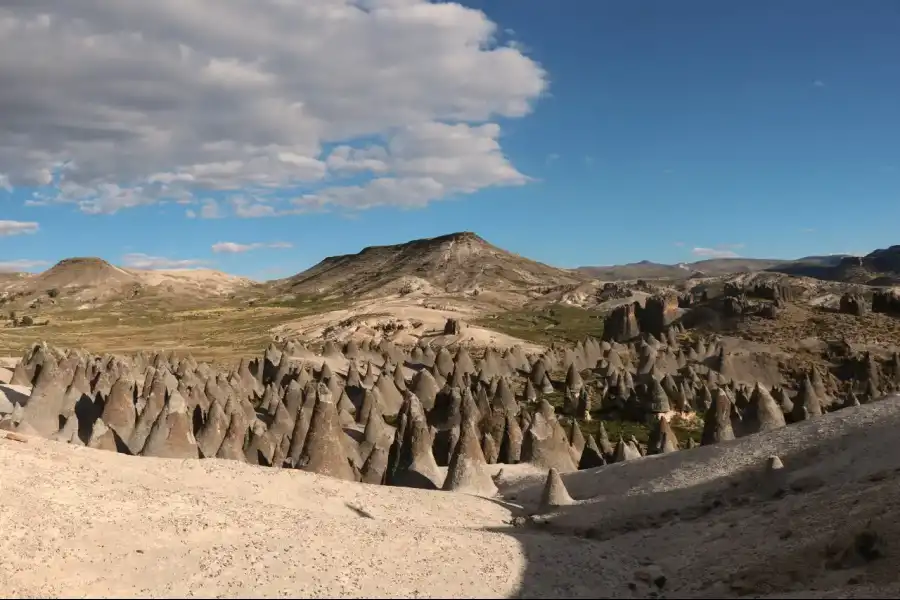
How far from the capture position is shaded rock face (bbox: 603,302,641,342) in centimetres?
8019

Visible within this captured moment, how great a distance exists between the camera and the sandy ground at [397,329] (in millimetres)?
76812

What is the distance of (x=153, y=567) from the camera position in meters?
11.4

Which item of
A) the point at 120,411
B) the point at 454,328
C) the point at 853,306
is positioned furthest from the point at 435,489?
the point at 853,306

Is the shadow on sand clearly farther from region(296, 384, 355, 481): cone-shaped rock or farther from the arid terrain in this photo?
region(296, 384, 355, 481): cone-shaped rock

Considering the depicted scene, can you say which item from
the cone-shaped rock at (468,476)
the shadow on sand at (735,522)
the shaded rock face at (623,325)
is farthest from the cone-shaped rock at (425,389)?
the shaded rock face at (623,325)

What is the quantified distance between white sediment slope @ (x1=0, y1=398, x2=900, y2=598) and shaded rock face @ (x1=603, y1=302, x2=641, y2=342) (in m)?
60.2

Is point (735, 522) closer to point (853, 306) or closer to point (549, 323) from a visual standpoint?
point (853, 306)

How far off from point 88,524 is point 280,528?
3.47 metres

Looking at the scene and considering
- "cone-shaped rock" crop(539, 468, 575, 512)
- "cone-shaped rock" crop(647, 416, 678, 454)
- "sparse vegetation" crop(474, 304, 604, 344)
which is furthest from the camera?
"sparse vegetation" crop(474, 304, 604, 344)

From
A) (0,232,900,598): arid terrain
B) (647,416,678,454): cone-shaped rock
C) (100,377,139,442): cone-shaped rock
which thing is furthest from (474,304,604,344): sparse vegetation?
(100,377,139,442): cone-shaped rock

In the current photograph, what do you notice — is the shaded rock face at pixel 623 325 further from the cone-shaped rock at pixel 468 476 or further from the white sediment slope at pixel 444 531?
the white sediment slope at pixel 444 531

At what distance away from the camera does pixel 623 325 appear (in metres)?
80.8

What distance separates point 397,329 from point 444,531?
7452cm

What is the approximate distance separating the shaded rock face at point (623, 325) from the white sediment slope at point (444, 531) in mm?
60198
